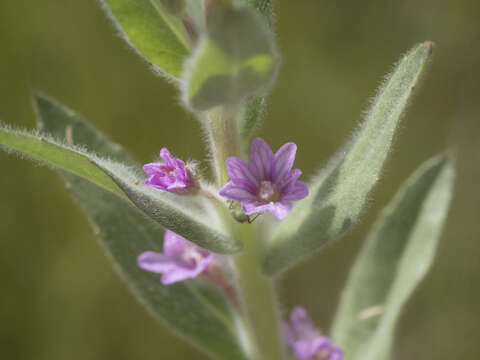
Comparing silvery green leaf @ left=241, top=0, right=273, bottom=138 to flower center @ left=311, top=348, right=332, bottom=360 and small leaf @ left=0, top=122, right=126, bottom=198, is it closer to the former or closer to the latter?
small leaf @ left=0, top=122, right=126, bottom=198

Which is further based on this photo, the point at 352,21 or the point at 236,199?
the point at 352,21

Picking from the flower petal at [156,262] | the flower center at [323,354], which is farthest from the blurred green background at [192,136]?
the flower petal at [156,262]

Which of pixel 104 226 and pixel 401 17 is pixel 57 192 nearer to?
pixel 104 226

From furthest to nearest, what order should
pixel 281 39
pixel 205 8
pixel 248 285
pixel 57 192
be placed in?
pixel 281 39 < pixel 57 192 < pixel 248 285 < pixel 205 8

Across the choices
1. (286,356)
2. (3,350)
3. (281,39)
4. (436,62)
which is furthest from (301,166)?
(3,350)

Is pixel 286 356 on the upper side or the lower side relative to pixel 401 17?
lower
